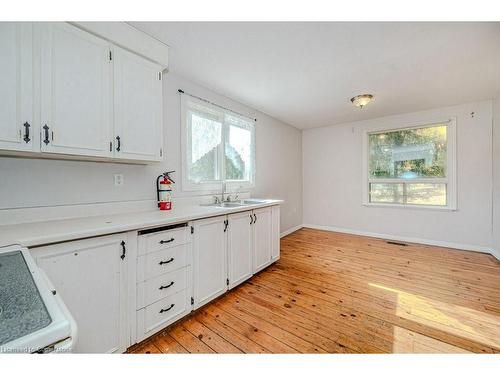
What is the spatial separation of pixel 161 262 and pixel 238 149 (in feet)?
7.22

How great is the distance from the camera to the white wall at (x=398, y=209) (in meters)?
3.43

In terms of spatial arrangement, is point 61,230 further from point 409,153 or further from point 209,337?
point 409,153

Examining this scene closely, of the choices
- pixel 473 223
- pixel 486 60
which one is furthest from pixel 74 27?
pixel 473 223

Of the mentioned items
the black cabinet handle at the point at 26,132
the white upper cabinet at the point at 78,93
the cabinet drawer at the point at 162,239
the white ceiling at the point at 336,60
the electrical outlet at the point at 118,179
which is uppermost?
the white ceiling at the point at 336,60

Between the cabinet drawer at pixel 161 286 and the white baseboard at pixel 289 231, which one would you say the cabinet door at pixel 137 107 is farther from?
the white baseboard at pixel 289 231

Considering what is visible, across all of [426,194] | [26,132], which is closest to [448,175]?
[426,194]

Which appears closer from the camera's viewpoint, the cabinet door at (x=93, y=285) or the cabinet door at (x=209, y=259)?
the cabinet door at (x=93, y=285)

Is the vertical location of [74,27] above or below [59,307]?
above

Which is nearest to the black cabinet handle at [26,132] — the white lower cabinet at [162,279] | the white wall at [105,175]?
the white wall at [105,175]

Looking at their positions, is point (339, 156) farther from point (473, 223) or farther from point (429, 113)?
point (473, 223)

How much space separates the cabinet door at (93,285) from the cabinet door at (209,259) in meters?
0.61

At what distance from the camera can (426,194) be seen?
12.8 feet

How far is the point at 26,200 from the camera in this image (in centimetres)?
147
